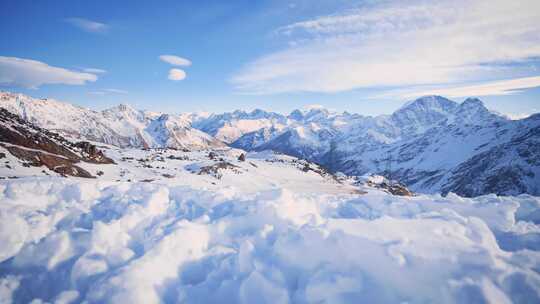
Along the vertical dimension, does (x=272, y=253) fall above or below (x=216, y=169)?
above

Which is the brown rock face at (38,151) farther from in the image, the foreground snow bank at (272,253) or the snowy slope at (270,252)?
the foreground snow bank at (272,253)

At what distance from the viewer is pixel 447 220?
9.55 metres

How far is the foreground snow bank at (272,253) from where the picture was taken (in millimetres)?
6953

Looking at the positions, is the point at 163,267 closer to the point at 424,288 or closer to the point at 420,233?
the point at 424,288

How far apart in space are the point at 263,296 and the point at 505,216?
8.24m

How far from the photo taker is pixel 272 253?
8.65 meters

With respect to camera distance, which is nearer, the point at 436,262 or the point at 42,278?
the point at 436,262

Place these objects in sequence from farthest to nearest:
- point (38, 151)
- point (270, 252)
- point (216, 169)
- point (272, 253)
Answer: point (216, 169), point (38, 151), point (270, 252), point (272, 253)

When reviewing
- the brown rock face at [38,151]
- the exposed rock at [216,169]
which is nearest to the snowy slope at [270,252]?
the brown rock face at [38,151]

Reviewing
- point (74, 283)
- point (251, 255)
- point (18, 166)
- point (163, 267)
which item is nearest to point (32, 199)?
point (74, 283)

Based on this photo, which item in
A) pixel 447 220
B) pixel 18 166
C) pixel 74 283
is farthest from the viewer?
pixel 18 166

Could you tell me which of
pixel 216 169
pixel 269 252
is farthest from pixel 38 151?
pixel 269 252

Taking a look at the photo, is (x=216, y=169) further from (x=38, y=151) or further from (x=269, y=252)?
(x=269, y=252)

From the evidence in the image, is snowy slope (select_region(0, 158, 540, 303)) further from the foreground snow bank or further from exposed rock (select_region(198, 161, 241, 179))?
exposed rock (select_region(198, 161, 241, 179))
